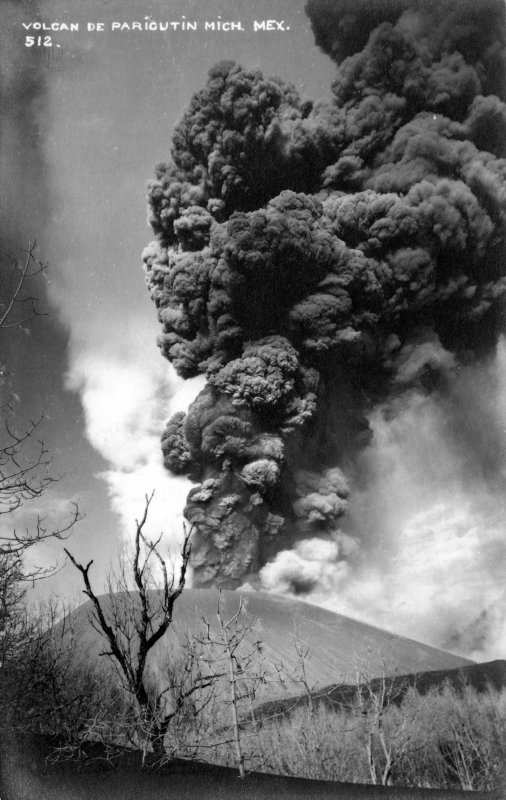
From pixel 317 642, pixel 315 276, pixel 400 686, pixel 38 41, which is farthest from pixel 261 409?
pixel 38 41

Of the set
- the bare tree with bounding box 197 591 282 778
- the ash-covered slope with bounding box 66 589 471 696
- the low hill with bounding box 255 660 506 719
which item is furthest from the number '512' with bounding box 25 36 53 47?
the low hill with bounding box 255 660 506 719

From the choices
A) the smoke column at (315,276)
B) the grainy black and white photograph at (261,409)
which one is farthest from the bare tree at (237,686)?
the smoke column at (315,276)

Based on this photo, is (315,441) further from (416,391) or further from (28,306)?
(28,306)

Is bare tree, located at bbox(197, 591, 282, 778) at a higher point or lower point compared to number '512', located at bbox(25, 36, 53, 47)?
lower

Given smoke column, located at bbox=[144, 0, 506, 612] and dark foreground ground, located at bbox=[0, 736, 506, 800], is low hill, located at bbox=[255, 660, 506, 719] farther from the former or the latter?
smoke column, located at bbox=[144, 0, 506, 612]

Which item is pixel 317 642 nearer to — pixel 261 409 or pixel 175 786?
pixel 175 786

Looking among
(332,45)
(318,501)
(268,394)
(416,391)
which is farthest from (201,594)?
(332,45)
